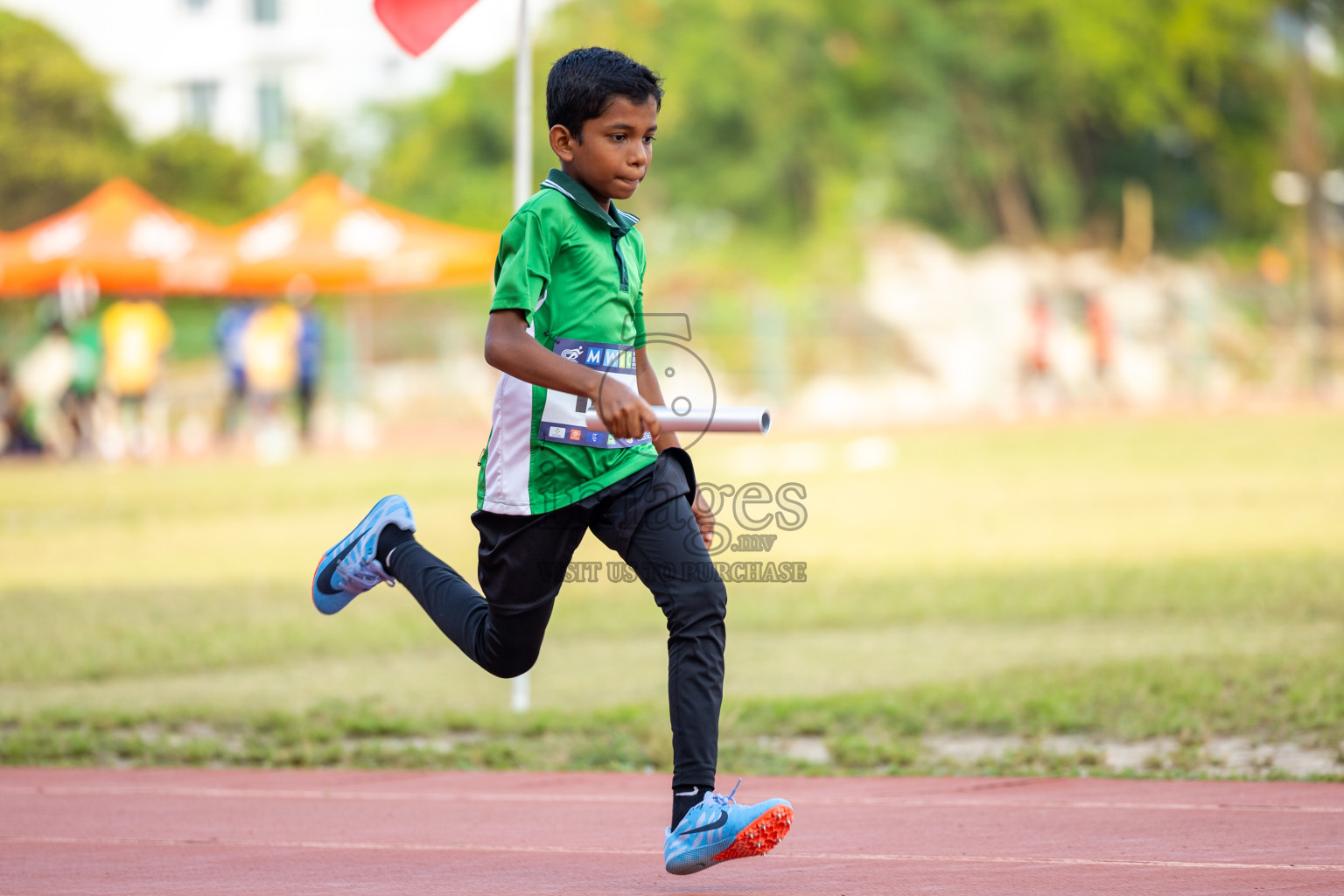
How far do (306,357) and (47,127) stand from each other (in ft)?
67.5

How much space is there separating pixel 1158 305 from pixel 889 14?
14.7m

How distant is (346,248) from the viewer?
2314 centimetres

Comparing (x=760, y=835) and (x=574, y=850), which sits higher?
(x=760, y=835)

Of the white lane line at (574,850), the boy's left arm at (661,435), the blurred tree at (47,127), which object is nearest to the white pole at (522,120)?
the white lane line at (574,850)

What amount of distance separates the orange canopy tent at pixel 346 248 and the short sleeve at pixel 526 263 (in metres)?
19.3

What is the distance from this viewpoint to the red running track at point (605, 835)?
407 centimetres

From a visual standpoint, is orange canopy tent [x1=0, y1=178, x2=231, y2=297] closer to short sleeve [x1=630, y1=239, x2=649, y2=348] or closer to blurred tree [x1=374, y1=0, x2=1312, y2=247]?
blurred tree [x1=374, y1=0, x2=1312, y2=247]

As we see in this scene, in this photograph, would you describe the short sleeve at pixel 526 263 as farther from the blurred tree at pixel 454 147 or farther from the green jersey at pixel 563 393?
the blurred tree at pixel 454 147

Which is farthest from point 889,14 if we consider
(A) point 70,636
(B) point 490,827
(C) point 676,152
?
(B) point 490,827

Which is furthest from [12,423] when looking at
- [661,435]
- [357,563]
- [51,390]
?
[661,435]

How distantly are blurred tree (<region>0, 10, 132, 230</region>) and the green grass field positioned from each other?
23.9 meters

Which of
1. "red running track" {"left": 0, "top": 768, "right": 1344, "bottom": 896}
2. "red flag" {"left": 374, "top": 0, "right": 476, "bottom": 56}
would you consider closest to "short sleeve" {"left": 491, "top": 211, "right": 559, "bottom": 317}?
"red running track" {"left": 0, "top": 768, "right": 1344, "bottom": 896}

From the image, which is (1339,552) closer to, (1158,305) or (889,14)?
(1158,305)

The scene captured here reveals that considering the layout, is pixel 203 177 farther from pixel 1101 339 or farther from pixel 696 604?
pixel 696 604
